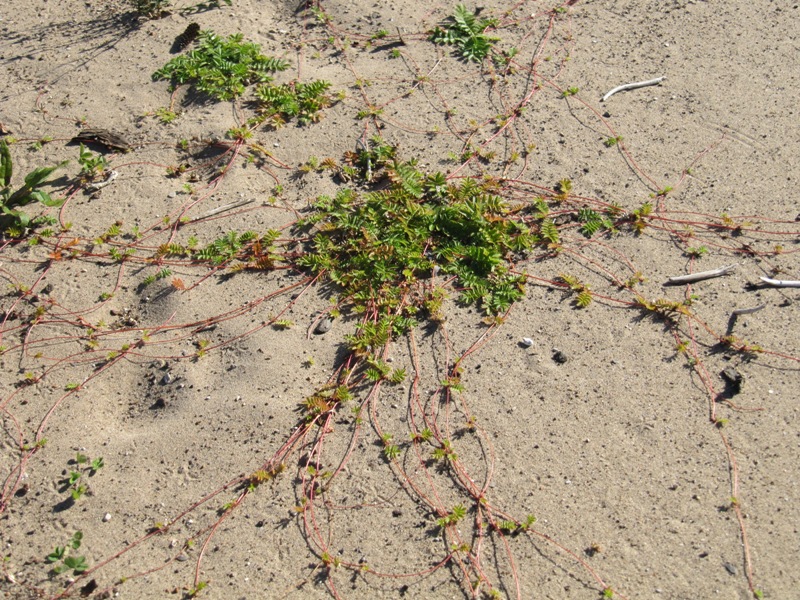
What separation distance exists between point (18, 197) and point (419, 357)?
119 inches

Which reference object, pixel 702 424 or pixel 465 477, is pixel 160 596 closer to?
pixel 465 477

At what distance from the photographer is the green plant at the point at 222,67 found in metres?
5.75

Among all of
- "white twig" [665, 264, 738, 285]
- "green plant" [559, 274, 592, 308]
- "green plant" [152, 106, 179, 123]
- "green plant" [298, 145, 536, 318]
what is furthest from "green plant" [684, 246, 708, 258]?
"green plant" [152, 106, 179, 123]

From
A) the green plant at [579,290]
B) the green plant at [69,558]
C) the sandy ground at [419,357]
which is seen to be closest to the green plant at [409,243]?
the sandy ground at [419,357]

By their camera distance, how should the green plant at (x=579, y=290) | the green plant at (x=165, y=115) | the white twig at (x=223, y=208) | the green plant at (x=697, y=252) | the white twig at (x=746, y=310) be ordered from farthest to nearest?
1. the green plant at (x=165, y=115)
2. the white twig at (x=223, y=208)
3. the green plant at (x=697, y=252)
4. the green plant at (x=579, y=290)
5. the white twig at (x=746, y=310)

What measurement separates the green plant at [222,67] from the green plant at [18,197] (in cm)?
128

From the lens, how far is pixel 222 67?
19.1 ft

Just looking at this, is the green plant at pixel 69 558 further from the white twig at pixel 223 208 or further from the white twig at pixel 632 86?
the white twig at pixel 632 86

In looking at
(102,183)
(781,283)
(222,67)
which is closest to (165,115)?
(222,67)

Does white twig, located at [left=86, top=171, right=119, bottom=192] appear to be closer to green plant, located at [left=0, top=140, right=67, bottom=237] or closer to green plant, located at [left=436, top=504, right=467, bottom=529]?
green plant, located at [left=0, top=140, right=67, bottom=237]

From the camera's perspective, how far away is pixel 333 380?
411cm

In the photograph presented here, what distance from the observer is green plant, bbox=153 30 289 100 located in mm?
5746

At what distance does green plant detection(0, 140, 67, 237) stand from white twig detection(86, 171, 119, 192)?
220 mm

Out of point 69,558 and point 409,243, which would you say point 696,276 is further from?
point 69,558
